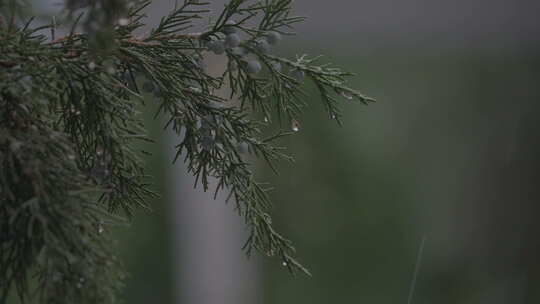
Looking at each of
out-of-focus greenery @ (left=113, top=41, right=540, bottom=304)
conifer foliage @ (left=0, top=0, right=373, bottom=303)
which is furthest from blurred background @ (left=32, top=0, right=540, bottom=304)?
conifer foliage @ (left=0, top=0, right=373, bottom=303)

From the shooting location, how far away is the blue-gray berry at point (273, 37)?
19.3 inches

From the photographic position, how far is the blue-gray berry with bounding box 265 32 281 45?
1.61 ft

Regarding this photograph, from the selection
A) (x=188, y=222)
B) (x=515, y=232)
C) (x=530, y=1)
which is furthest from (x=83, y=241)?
(x=530, y=1)

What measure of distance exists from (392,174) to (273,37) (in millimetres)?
2371

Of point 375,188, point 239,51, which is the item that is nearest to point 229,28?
point 239,51

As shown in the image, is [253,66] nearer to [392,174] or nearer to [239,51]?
[239,51]

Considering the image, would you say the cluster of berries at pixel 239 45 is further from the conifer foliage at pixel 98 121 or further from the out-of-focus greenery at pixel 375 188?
the out-of-focus greenery at pixel 375 188

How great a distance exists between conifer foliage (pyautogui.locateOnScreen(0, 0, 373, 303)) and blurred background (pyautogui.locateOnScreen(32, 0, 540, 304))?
1.97m

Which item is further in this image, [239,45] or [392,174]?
[392,174]

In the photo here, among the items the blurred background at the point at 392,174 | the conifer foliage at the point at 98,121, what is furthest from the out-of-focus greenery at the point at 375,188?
the conifer foliage at the point at 98,121

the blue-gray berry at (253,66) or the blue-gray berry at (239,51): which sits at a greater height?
the blue-gray berry at (239,51)

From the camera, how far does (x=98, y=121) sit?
476mm

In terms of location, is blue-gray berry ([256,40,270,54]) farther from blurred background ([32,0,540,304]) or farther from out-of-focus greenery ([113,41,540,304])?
out-of-focus greenery ([113,41,540,304])

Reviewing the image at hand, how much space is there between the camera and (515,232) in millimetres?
2574
